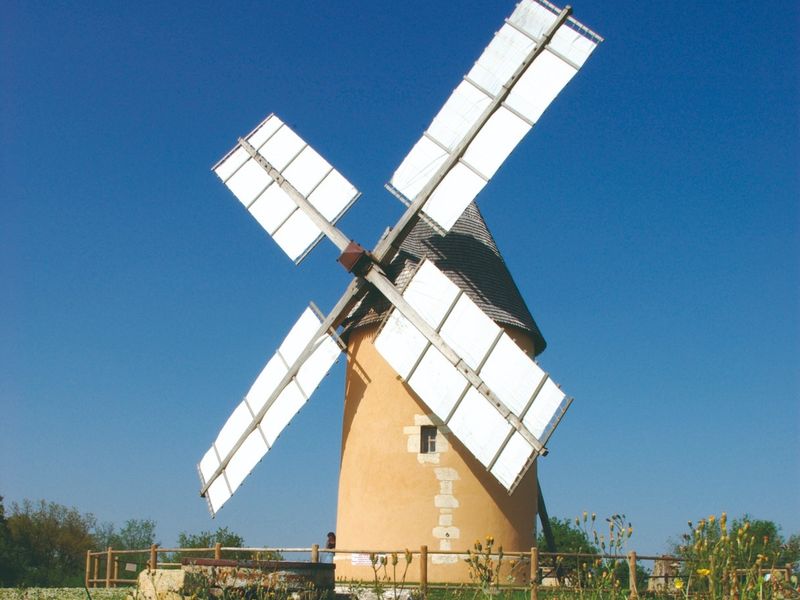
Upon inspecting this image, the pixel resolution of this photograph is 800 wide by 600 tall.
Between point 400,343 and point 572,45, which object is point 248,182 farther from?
point 572,45

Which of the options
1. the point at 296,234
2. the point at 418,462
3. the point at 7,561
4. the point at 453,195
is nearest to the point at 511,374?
the point at 418,462

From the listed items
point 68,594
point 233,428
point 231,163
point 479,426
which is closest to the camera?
point 68,594

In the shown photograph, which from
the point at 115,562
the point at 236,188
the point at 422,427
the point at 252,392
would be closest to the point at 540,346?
the point at 422,427

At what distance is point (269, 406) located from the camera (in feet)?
43.9

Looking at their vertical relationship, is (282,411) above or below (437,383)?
below

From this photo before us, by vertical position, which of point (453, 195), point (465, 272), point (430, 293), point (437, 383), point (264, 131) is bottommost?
point (437, 383)

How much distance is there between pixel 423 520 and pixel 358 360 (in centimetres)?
273

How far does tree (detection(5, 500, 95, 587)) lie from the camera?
3344 centimetres

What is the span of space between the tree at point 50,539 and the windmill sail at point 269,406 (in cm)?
2178

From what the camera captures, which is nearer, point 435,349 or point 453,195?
point 435,349

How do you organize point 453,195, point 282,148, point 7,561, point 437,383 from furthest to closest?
point 7,561 → point 282,148 → point 453,195 → point 437,383

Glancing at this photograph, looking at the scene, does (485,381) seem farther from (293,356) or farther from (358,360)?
(293,356)

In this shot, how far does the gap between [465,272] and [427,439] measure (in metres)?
2.74

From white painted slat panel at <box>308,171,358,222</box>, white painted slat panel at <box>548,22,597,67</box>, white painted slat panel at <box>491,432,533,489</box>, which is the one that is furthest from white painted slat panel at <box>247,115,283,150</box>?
white painted slat panel at <box>491,432,533,489</box>
